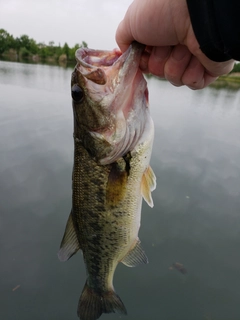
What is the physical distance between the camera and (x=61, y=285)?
3.48 meters

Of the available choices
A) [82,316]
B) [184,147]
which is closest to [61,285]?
[82,316]

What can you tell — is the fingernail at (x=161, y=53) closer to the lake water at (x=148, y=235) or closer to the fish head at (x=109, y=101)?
the fish head at (x=109, y=101)

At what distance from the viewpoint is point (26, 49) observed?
6588cm


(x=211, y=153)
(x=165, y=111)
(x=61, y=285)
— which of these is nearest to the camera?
(x=61, y=285)

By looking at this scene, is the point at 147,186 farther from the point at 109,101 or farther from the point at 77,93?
the point at 77,93

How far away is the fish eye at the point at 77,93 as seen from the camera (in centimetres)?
142

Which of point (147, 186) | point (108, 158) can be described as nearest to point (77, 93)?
point (108, 158)

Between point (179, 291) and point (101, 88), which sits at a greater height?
Answer: point (101, 88)

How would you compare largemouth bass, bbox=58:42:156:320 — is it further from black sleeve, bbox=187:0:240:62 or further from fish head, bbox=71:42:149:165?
black sleeve, bbox=187:0:240:62

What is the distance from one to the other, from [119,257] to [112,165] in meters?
0.78

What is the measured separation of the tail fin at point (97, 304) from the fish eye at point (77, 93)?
1510mm

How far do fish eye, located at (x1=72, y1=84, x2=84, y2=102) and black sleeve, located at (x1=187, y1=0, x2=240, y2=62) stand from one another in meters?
0.68

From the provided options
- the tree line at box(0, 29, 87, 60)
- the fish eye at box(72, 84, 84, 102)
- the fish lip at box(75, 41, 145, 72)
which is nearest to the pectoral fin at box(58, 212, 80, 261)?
the fish eye at box(72, 84, 84, 102)

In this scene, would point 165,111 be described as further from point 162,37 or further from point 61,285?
point 162,37
